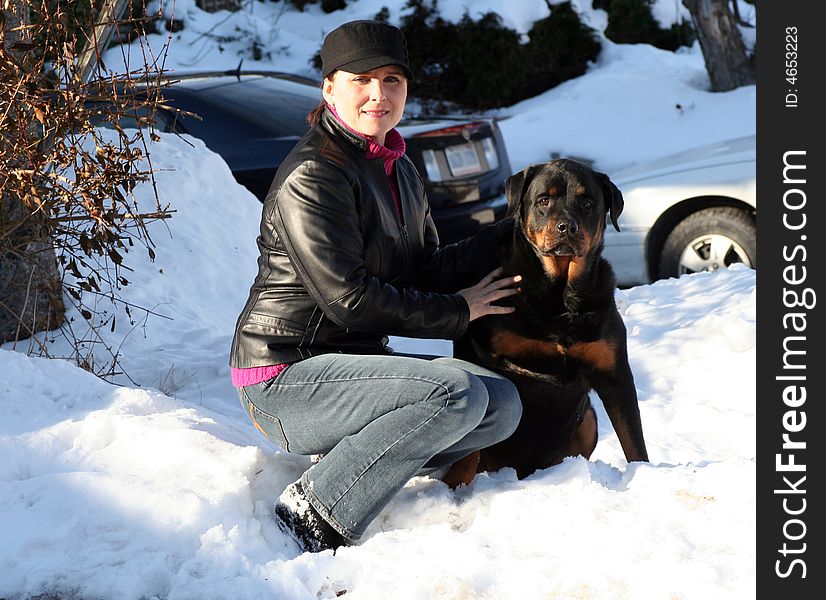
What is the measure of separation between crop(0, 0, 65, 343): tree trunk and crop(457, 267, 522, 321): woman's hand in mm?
2112

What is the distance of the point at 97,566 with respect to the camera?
288 cm

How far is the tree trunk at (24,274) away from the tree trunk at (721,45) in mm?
10245

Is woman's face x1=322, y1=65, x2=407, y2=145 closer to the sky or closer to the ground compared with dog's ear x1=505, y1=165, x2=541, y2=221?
closer to the sky

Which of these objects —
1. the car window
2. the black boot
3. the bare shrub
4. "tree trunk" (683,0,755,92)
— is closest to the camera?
the black boot

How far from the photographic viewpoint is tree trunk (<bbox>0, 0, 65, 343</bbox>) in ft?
15.1

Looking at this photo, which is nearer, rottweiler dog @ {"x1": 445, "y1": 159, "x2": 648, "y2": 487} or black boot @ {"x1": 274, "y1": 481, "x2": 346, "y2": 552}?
black boot @ {"x1": 274, "y1": 481, "x2": 346, "y2": 552}

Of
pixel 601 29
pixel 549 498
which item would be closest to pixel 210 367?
pixel 549 498

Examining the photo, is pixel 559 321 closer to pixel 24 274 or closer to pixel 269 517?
pixel 269 517

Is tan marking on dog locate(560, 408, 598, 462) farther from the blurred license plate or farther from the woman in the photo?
the blurred license plate

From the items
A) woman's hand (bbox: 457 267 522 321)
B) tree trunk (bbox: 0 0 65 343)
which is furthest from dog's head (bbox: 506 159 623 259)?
tree trunk (bbox: 0 0 65 343)

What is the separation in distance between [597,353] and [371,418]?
2.86 feet

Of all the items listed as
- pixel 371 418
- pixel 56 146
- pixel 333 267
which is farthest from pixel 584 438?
pixel 56 146
